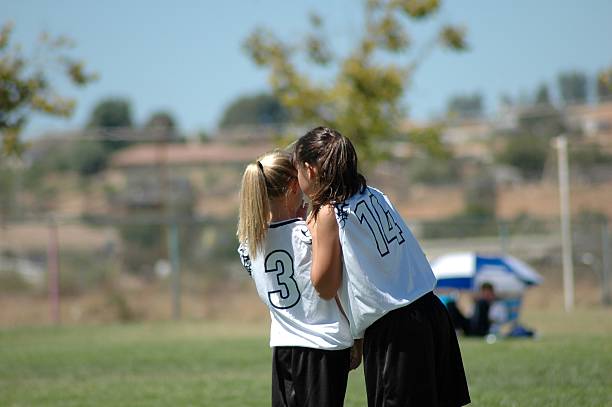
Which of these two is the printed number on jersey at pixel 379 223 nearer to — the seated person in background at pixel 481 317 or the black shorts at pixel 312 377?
the black shorts at pixel 312 377

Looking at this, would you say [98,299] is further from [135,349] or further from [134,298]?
[135,349]

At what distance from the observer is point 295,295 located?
4691mm

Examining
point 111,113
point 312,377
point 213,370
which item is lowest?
point 213,370

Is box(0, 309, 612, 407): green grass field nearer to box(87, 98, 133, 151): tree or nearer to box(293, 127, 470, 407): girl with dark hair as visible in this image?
box(293, 127, 470, 407): girl with dark hair

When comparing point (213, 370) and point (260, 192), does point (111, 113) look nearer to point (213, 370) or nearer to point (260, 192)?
point (213, 370)

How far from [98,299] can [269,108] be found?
100 meters

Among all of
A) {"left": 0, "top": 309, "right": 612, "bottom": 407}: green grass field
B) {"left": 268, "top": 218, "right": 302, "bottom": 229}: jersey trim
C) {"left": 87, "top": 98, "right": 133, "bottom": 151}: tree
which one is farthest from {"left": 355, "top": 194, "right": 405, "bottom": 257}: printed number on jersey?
{"left": 87, "top": 98, "right": 133, "bottom": 151}: tree

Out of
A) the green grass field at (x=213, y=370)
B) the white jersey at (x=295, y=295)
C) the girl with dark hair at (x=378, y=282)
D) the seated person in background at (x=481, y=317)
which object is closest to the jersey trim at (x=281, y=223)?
the white jersey at (x=295, y=295)

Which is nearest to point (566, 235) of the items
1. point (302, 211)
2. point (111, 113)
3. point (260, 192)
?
point (302, 211)

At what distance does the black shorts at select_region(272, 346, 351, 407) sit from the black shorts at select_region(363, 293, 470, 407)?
217 mm

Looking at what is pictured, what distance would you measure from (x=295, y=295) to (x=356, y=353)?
1.41ft

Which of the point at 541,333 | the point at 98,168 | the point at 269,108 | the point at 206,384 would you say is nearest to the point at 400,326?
the point at 206,384

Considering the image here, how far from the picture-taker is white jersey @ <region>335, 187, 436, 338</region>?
438 centimetres

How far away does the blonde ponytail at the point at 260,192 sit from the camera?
4.66 meters
